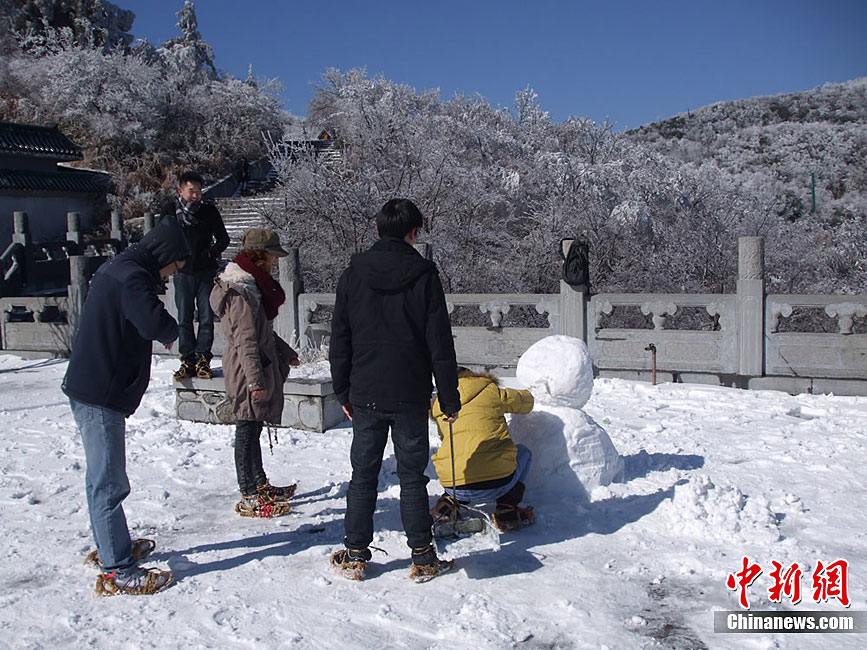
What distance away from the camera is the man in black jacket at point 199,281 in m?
6.24

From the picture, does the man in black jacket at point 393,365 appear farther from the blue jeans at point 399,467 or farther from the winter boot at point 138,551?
the winter boot at point 138,551

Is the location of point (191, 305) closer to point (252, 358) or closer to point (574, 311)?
point (252, 358)

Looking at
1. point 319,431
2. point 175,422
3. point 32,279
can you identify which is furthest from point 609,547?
point 32,279

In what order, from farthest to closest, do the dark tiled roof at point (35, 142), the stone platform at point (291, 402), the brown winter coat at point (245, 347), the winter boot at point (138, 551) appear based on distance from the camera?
the dark tiled roof at point (35, 142), the stone platform at point (291, 402), the brown winter coat at point (245, 347), the winter boot at point (138, 551)

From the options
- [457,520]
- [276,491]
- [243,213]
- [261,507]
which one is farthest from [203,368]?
[243,213]

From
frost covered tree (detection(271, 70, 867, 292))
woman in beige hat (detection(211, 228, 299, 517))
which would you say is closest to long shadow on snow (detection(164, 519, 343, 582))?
woman in beige hat (detection(211, 228, 299, 517))

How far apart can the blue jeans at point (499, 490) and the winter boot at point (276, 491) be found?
1.14m

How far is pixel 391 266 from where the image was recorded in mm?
3455

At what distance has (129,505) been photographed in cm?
482

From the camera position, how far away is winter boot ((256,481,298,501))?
15.3 ft

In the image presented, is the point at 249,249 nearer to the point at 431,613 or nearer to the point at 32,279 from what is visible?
the point at 431,613

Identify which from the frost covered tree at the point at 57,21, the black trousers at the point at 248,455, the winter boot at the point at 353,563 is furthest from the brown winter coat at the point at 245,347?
the frost covered tree at the point at 57,21

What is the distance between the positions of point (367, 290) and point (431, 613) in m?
1.43

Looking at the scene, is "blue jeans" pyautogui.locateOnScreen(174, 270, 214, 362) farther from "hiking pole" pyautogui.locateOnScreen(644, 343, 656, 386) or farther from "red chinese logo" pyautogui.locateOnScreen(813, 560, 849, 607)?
"red chinese logo" pyautogui.locateOnScreen(813, 560, 849, 607)
